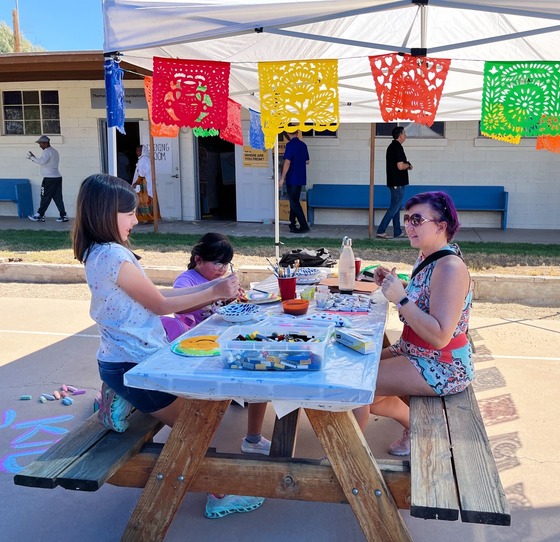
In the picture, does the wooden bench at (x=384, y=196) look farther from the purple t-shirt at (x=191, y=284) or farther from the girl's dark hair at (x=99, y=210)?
the girl's dark hair at (x=99, y=210)

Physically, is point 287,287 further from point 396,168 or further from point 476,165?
point 476,165

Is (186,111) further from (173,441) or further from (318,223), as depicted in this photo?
(318,223)

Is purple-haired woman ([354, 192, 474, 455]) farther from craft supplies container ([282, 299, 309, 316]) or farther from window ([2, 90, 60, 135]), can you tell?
window ([2, 90, 60, 135])

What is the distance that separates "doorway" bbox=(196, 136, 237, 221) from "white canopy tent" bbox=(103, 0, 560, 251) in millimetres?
6363

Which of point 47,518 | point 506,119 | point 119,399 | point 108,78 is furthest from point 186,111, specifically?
point 47,518

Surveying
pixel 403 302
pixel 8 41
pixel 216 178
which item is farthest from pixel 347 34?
pixel 8 41

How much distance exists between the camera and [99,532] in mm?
2723

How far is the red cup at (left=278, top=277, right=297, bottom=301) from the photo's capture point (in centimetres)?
342

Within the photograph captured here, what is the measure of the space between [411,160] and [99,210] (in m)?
9.92

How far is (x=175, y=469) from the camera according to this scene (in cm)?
242

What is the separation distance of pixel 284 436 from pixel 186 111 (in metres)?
2.82

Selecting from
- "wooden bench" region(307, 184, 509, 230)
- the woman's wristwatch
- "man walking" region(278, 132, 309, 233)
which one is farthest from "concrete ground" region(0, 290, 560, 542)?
"wooden bench" region(307, 184, 509, 230)

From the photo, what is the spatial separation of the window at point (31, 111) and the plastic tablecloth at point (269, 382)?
40.5 ft

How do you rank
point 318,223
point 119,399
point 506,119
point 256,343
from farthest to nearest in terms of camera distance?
point 318,223 < point 506,119 < point 119,399 < point 256,343
